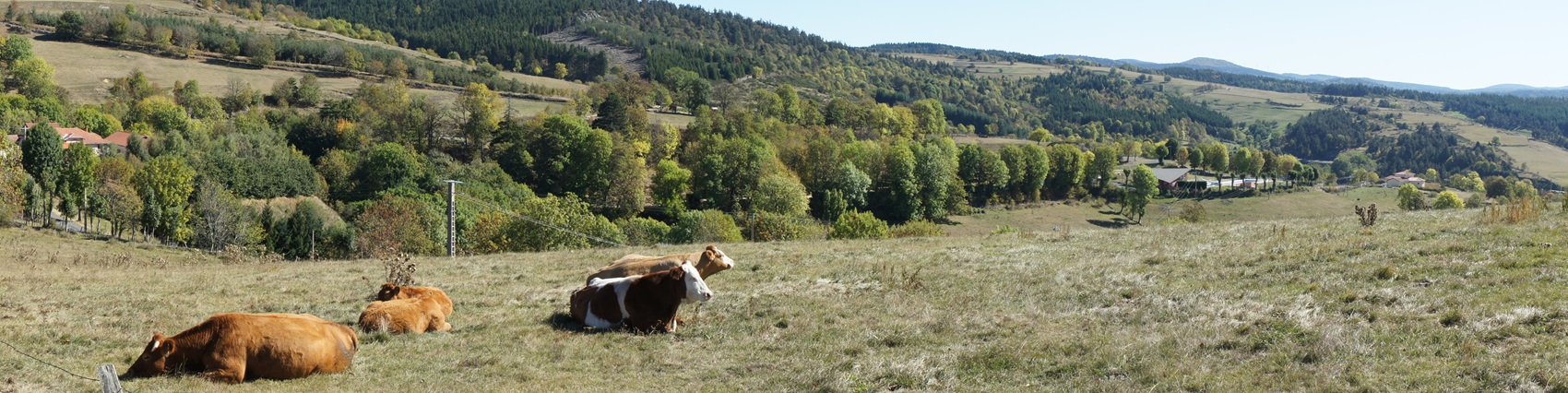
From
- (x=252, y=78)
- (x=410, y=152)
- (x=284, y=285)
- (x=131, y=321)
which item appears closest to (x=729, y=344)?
(x=131, y=321)

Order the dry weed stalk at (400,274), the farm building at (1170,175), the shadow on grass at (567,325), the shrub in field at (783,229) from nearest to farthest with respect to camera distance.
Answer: the shadow on grass at (567,325), the dry weed stalk at (400,274), the shrub in field at (783,229), the farm building at (1170,175)

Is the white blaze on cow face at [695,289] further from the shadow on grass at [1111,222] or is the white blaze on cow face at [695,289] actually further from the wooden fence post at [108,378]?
the shadow on grass at [1111,222]

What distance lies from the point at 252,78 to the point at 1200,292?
5939 inches

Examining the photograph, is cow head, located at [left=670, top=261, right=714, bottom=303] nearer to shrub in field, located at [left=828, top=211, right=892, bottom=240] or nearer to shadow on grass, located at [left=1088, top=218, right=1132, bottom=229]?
shrub in field, located at [left=828, top=211, right=892, bottom=240]

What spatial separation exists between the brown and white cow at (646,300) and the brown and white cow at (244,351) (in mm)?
4033

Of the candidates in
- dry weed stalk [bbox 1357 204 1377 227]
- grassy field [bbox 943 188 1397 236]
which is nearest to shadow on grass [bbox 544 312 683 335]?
dry weed stalk [bbox 1357 204 1377 227]

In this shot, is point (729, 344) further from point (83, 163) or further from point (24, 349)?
point (83, 163)

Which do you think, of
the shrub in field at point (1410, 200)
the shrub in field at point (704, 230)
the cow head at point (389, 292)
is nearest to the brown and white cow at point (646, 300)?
the cow head at point (389, 292)

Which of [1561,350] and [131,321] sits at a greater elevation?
[1561,350]

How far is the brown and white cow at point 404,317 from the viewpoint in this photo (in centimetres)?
1338

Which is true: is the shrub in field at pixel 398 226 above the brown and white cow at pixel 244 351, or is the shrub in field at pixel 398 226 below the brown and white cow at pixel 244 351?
below

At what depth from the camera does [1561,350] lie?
967 centimetres

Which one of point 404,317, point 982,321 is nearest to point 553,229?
point 404,317

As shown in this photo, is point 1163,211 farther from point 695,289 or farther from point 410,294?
point 410,294
